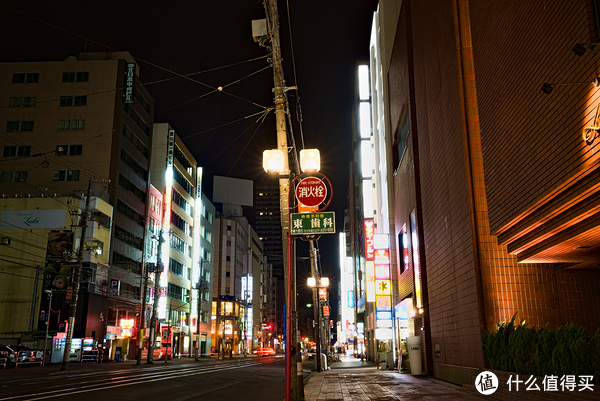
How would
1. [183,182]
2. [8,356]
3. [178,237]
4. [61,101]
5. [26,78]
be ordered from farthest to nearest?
[183,182] < [178,237] < [26,78] < [61,101] < [8,356]

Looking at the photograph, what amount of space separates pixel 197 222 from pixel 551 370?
80475mm

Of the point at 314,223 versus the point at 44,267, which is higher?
the point at 44,267

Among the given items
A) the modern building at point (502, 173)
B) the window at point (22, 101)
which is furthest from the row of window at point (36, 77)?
the modern building at point (502, 173)

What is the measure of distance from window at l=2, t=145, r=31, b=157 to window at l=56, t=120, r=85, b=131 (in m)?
4.40

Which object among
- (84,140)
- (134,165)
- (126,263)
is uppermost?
(84,140)

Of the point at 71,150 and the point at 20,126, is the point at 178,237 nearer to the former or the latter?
the point at 71,150

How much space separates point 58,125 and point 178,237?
2543cm

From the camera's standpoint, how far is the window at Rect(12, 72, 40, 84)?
6191cm

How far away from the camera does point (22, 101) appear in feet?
201

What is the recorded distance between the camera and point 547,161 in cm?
1158

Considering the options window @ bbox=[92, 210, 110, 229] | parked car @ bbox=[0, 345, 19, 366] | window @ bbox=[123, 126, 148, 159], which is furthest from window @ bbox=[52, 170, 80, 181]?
parked car @ bbox=[0, 345, 19, 366]

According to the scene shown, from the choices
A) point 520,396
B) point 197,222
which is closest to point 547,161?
point 520,396

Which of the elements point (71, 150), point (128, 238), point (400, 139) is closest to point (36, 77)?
point (71, 150)

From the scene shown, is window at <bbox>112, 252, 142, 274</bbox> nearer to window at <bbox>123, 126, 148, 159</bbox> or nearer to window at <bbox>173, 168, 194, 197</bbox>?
window at <bbox>123, 126, 148, 159</bbox>
